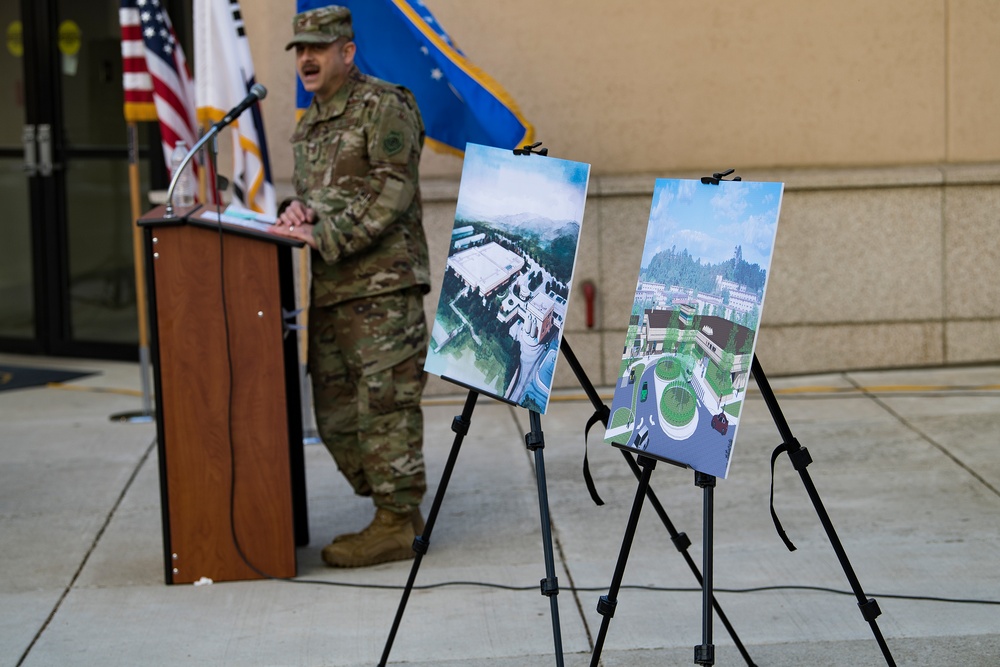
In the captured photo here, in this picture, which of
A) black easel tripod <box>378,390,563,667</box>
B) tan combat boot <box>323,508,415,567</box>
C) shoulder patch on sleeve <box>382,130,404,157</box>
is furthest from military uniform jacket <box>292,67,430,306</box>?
black easel tripod <box>378,390,563,667</box>

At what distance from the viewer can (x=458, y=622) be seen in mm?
4590

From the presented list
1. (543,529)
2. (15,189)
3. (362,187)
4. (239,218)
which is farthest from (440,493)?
(15,189)

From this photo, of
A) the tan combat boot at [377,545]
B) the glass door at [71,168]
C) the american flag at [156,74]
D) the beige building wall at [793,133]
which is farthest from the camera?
the glass door at [71,168]

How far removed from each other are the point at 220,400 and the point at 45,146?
5367 millimetres

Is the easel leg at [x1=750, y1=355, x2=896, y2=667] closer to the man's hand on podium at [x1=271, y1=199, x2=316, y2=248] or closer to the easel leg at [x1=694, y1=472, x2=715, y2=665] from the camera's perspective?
the easel leg at [x1=694, y1=472, x2=715, y2=665]

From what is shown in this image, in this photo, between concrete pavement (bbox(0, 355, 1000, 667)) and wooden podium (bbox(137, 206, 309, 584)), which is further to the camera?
wooden podium (bbox(137, 206, 309, 584))

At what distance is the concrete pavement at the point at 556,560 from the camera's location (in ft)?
14.4

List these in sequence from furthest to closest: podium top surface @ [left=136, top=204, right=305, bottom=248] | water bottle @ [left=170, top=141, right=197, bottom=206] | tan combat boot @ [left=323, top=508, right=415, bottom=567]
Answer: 1. water bottle @ [left=170, top=141, right=197, bottom=206]
2. tan combat boot @ [left=323, top=508, right=415, bottom=567]
3. podium top surface @ [left=136, top=204, right=305, bottom=248]

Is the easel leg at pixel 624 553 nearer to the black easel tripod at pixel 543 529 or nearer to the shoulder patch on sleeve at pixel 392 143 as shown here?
the black easel tripod at pixel 543 529

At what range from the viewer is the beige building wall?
8062mm

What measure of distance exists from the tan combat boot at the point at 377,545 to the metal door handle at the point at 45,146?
550 cm

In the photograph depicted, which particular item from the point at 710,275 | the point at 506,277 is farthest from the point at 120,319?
the point at 710,275

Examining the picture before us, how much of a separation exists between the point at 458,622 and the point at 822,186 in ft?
15.0

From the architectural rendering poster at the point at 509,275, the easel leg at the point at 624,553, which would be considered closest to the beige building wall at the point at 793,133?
the architectural rendering poster at the point at 509,275
